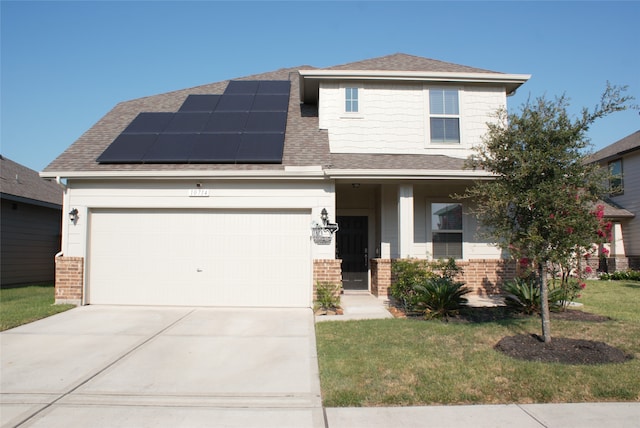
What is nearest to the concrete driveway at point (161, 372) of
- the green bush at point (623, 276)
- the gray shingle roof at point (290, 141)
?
the gray shingle roof at point (290, 141)

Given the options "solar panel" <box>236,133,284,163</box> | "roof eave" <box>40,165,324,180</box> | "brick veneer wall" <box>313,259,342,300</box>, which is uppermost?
"solar panel" <box>236,133,284,163</box>

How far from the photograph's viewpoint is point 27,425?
409cm

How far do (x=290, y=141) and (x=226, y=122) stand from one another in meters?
1.99

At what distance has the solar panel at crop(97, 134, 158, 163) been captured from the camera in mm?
10367

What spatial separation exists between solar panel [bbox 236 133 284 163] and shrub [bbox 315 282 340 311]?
3.11 m

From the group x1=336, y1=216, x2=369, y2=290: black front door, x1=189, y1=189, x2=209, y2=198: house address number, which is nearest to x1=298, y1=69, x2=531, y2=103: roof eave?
x1=336, y1=216, x2=369, y2=290: black front door

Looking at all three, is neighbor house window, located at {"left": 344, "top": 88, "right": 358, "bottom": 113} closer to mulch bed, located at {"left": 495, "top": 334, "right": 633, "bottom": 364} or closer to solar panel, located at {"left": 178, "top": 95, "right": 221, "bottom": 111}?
solar panel, located at {"left": 178, "top": 95, "right": 221, "bottom": 111}

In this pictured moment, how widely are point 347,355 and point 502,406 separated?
219cm

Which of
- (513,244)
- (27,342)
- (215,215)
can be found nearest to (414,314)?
(513,244)

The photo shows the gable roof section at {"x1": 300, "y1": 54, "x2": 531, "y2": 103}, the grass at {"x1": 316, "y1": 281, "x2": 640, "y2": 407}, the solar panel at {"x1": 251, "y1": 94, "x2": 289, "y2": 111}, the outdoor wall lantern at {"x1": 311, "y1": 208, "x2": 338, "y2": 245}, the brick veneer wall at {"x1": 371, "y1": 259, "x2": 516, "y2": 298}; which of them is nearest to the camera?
the grass at {"x1": 316, "y1": 281, "x2": 640, "y2": 407}

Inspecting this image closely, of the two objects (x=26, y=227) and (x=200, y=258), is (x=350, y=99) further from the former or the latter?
(x=26, y=227)

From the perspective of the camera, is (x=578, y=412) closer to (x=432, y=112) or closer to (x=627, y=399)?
(x=627, y=399)

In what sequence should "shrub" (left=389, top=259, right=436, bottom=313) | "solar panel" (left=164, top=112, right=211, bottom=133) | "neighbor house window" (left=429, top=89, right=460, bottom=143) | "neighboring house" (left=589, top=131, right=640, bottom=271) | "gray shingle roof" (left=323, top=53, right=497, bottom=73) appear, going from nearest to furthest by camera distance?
"shrub" (left=389, top=259, right=436, bottom=313), "solar panel" (left=164, top=112, right=211, bottom=133), "neighbor house window" (left=429, top=89, right=460, bottom=143), "gray shingle roof" (left=323, top=53, right=497, bottom=73), "neighboring house" (left=589, top=131, right=640, bottom=271)

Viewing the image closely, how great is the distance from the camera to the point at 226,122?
11922mm
